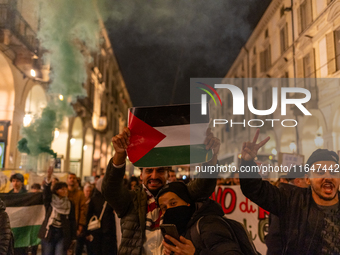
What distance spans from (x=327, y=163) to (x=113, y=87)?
1426 inches

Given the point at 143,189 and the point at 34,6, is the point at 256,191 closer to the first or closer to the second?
the point at 143,189

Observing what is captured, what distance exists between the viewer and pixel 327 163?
8.55 feet

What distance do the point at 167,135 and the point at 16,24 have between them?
789cm

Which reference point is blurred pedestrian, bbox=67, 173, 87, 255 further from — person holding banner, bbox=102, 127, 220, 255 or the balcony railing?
the balcony railing

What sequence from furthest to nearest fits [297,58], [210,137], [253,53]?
1. [253,53]
2. [297,58]
3. [210,137]

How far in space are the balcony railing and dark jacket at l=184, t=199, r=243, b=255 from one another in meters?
7.82

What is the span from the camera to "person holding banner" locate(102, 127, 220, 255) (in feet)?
8.26

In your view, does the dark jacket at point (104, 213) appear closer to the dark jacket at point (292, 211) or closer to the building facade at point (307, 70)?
the building facade at point (307, 70)

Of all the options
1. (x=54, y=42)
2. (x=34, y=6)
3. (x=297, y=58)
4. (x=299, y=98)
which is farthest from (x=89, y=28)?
(x=299, y=98)

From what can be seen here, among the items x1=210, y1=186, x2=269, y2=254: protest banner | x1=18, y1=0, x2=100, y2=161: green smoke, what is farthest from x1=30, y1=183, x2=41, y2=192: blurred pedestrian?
x1=18, y1=0, x2=100, y2=161: green smoke

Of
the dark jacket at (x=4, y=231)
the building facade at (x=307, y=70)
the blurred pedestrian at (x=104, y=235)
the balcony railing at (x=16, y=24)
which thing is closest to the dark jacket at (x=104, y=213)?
the blurred pedestrian at (x=104, y=235)

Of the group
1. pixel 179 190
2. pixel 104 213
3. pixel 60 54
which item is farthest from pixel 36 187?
pixel 60 54

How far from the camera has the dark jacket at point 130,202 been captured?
100 inches

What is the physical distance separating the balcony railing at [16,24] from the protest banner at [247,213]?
21.6 feet
